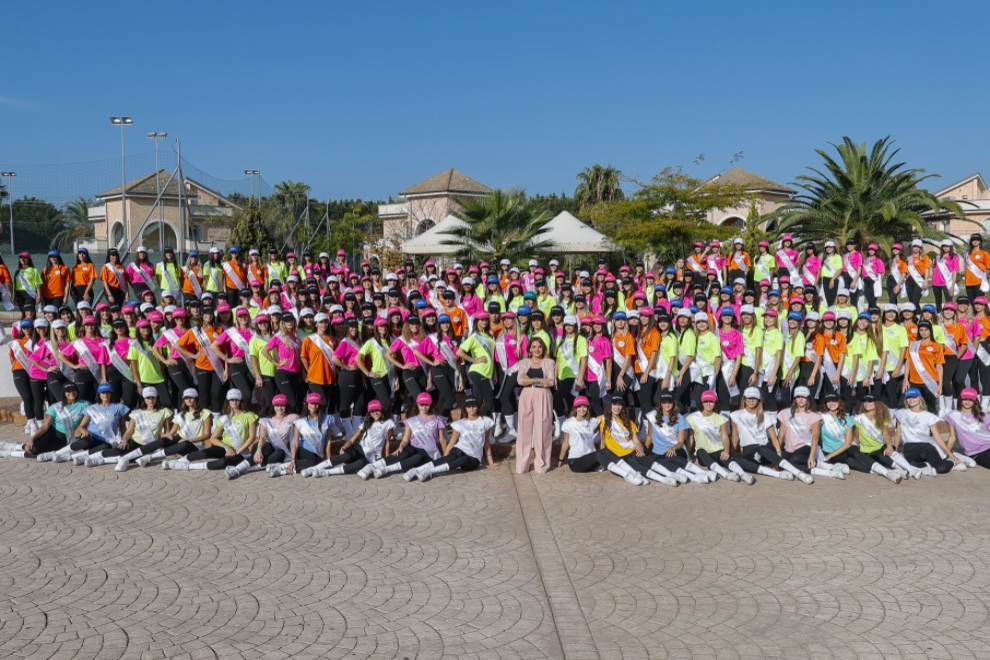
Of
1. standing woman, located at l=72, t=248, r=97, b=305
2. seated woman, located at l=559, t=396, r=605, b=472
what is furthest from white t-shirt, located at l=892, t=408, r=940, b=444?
standing woman, located at l=72, t=248, r=97, b=305

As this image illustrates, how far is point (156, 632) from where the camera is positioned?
591 cm

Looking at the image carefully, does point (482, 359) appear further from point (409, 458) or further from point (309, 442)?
point (309, 442)

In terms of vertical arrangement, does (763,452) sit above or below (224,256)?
below

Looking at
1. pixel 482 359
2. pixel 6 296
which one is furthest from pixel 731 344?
pixel 6 296

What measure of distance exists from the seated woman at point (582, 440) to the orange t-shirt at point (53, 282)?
10092 millimetres

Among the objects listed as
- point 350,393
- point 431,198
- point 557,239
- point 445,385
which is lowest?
point 350,393

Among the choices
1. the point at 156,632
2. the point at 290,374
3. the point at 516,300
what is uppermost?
the point at 516,300

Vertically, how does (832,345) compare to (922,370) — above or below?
above

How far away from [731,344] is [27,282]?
12.0m

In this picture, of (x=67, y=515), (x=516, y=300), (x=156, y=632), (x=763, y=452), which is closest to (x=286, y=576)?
(x=156, y=632)

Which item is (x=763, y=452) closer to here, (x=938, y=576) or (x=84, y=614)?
(x=938, y=576)

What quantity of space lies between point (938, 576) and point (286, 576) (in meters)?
5.33

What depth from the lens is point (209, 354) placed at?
464 inches

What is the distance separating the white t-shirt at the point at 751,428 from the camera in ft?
34.4
